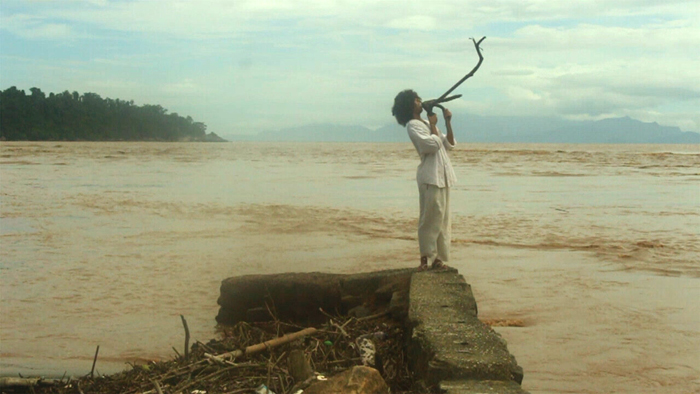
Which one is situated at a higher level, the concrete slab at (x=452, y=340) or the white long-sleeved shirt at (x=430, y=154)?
the white long-sleeved shirt at (x=430, y=154)

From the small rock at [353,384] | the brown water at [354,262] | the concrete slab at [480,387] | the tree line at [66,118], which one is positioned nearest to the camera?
the concrete slab at [480,387]

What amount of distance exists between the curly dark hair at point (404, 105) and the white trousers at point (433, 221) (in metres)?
0.61

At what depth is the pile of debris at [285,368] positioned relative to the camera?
165 inches

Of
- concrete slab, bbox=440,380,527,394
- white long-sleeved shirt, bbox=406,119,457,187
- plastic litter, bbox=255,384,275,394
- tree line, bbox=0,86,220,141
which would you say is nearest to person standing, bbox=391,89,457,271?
white long-sleeved shirt, bbox=406,119,457,187

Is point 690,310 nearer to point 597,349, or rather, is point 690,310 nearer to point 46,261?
point 597,349

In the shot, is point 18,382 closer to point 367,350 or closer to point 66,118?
point 367,350

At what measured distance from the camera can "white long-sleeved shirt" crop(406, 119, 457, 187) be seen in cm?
625

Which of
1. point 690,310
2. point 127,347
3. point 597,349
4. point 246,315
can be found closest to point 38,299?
point 127,347

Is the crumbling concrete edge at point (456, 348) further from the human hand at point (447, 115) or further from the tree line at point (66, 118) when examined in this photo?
the tree line at point (66, 118)

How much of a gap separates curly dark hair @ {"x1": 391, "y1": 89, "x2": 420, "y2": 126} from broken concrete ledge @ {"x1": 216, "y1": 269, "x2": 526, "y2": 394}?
133 centimetres

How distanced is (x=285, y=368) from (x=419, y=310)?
973 mm

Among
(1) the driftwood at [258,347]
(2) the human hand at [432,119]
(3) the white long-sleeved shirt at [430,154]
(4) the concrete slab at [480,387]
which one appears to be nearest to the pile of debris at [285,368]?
(1) the driftwood at [258,347]

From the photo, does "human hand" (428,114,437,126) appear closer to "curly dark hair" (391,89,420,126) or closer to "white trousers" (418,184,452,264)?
"curly dark hair" (391,89,420,126)

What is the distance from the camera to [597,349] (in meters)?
5.97
